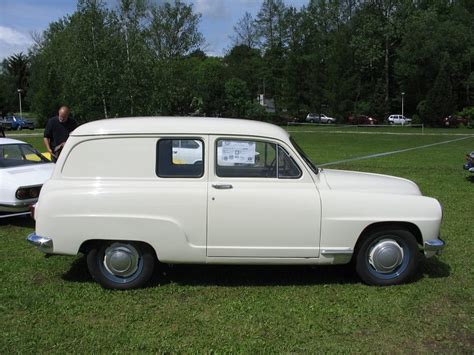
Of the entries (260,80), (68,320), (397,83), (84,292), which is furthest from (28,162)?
(260,80)

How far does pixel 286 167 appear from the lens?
16.9ft

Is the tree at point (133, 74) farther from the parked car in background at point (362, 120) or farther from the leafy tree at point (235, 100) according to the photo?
the parked car in background at point (362, 120)

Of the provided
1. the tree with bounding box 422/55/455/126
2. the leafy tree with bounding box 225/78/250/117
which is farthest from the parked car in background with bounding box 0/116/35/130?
the tree with bounding box 422/55/455/126

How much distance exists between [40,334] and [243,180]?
2.24m

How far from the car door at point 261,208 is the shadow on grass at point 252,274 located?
1.96 feet

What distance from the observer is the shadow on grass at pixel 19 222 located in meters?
8.34

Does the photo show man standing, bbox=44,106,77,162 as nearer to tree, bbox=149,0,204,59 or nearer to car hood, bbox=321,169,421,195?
car hood, bbox=321,169,421,195

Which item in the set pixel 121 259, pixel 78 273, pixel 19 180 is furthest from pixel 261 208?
pixel 19 180

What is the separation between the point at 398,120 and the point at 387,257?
60.7 m

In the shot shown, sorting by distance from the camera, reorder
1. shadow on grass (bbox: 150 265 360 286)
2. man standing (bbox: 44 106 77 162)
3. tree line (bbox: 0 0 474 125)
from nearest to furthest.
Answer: shadow on grass (bbox: 150 265 360 286)
man standing (bbox: 44 106 77 162)
tree line (bbox: 0 0 474 125)

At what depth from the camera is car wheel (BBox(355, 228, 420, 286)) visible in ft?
17.1

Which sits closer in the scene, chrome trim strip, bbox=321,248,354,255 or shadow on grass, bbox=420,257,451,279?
chrome trim strip, bbox=321,248,354,255

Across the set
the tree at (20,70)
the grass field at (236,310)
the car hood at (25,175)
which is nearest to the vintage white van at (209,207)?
the grass field at (236,310)

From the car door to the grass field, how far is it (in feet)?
1.63
